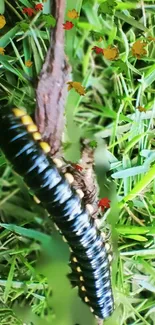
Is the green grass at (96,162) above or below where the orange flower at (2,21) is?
below

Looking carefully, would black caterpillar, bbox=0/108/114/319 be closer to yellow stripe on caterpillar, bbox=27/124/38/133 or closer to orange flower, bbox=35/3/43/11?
yellow stripe on caterpillar, bbox=27/124/38/133

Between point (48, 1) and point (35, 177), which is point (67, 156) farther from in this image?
point (48, 1)

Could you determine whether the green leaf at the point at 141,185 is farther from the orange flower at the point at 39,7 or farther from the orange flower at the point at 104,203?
the orange flower at the point at 39,7

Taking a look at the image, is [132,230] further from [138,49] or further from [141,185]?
[138,49]

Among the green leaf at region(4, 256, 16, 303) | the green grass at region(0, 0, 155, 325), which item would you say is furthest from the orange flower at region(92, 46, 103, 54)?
the green leaf at region(4, 256, 16, 303)

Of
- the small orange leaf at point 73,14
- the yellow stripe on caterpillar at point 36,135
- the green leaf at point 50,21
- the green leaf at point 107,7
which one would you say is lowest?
the yellow stripe on caterpillar at point 36,135

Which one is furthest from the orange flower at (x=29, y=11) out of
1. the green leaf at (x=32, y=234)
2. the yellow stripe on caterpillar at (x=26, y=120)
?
the green leaf at (x=32, y=234)

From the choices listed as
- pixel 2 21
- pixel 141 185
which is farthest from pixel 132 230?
pixel 2 21

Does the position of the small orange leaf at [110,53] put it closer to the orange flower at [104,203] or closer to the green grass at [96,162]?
the green grass at [96,162]
